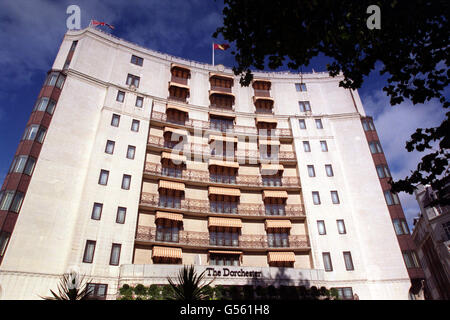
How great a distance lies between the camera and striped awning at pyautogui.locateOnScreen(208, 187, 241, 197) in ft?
105

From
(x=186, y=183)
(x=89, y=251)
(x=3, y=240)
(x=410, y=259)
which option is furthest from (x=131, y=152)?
(x=410, y=259)

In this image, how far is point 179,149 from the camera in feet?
111

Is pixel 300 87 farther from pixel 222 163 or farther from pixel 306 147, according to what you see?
pixel 222 163

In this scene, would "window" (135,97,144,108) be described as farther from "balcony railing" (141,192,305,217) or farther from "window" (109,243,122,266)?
"window" (109,243,122,266)

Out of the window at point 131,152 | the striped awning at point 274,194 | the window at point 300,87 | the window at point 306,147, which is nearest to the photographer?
the window at point 131,152

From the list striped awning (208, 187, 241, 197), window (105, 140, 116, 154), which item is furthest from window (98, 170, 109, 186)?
striped awning (208, 187, 241, 197)

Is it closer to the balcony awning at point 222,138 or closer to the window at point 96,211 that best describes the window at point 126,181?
the window at point 96,211

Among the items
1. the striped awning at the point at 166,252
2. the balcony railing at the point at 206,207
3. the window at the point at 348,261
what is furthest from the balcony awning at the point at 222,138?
the window at the point at 348,261

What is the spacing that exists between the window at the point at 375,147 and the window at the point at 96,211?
32.2m

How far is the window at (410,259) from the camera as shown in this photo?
2828 centimetres

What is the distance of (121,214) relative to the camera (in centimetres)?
2745
